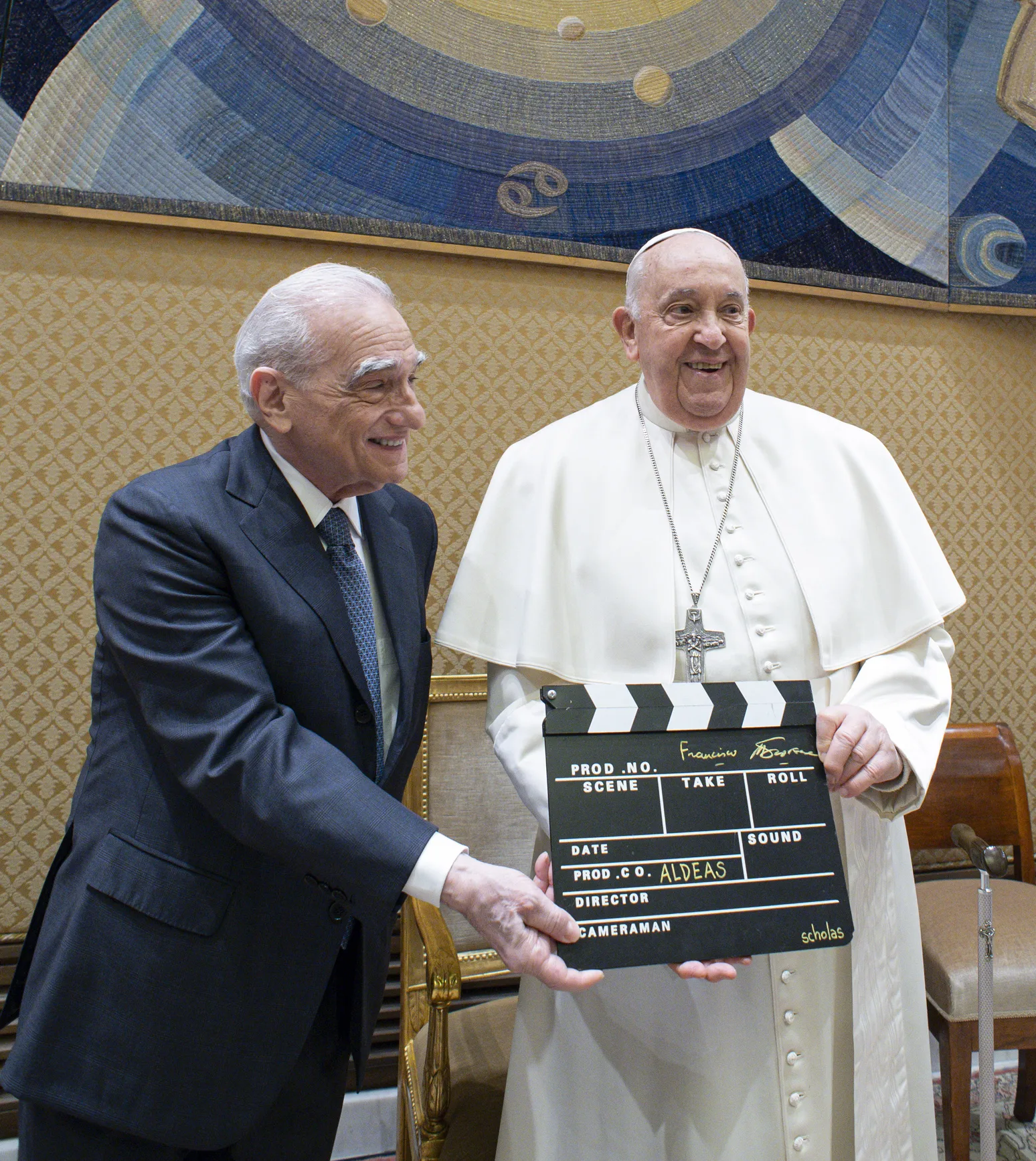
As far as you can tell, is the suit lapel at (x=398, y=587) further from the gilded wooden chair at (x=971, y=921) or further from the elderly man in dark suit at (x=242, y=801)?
the gilded wooden chair at (x=971, y=921)

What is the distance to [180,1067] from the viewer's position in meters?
1.55

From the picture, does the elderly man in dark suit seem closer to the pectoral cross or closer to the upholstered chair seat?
the pectoral cross

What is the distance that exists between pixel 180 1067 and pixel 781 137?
3610 mm

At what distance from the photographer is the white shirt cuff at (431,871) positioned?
145cm

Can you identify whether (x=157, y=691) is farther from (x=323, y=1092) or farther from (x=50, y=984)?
(x=323, y=1092)

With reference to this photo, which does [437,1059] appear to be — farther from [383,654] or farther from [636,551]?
[636,551]

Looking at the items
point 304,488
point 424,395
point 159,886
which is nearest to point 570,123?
point 424,395

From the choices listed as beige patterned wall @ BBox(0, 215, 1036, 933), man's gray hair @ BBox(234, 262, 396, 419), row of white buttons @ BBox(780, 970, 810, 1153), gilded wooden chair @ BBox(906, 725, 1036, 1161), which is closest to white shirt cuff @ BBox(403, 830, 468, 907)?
row of white buttons @ BBox(780, 970, 810, 1153)

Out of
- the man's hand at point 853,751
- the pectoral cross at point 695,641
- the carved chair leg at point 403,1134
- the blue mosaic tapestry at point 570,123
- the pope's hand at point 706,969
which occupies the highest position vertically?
the blue mosaic tapestry at point 570,123

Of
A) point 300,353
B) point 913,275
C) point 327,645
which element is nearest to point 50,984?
point 327,645

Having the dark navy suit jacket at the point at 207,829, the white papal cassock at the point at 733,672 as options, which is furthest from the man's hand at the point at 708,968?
the dark navy suit jacket at the point at 207,829

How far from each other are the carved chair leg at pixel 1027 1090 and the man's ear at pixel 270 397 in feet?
10.4

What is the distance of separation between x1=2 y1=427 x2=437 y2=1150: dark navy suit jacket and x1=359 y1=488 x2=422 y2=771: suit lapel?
120mm

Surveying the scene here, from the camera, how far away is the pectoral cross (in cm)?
183
